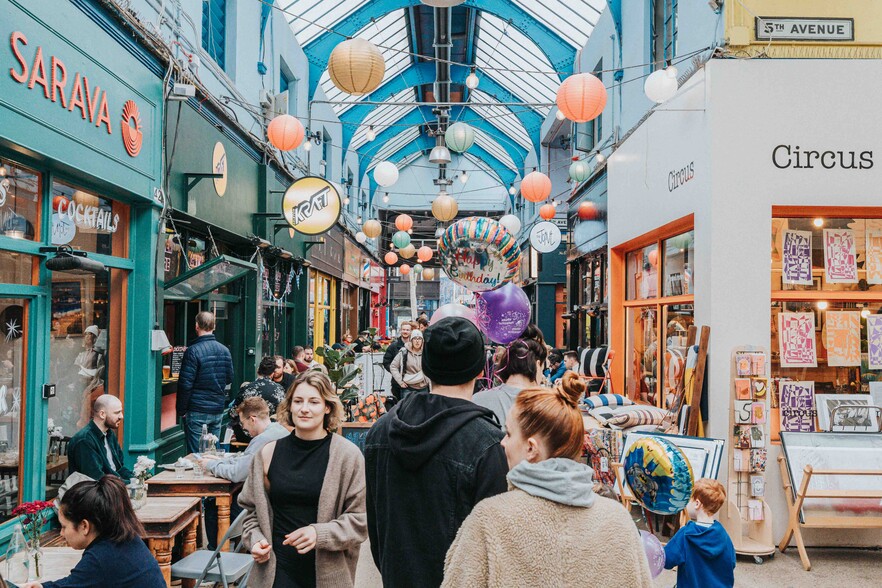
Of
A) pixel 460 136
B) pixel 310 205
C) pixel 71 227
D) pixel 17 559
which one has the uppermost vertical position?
pixel 460 136

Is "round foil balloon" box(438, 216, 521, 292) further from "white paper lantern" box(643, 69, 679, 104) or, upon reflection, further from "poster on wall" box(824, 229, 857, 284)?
"poster on wall" box(824, 229, 857, 284)

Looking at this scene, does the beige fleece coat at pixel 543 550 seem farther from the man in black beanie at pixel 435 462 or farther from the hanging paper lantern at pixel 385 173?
the hanging paper lantern at pixel 385 173

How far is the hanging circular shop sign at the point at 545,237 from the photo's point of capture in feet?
49.8

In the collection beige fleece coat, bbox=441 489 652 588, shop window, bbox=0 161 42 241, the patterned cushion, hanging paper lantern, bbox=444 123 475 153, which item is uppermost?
hanging paper lantern, bbox=444 123 475 153

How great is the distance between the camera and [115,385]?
244 inches

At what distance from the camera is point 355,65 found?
6.71 metres

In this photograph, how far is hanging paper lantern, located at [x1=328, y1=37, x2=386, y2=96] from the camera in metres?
6.71

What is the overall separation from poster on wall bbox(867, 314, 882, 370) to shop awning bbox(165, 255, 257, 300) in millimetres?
6053

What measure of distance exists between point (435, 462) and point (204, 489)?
10.3 ft

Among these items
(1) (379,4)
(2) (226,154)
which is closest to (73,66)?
(2) (226,154)

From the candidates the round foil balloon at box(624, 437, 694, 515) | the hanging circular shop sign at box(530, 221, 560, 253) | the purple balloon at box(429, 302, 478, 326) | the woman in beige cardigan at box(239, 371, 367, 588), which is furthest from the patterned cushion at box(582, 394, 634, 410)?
the hanging circular shop sign at box(530, 221, 560, 253)

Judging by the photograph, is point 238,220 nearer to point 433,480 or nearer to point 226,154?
point 226,154

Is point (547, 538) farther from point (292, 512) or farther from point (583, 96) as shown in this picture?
point (583, 96)

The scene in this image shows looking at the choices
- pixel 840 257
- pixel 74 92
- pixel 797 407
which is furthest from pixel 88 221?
pixel 840 257
